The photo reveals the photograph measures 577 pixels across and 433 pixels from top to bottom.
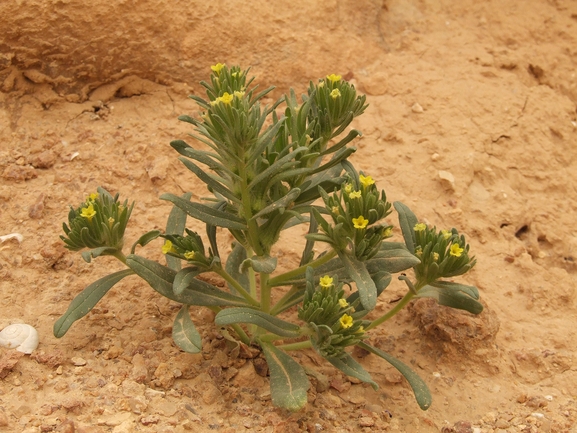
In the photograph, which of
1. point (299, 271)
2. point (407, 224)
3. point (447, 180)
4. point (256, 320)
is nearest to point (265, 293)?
point (299, 271)

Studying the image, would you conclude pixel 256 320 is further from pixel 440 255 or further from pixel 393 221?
pixel 393 221

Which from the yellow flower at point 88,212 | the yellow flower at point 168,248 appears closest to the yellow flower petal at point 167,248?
the yellow flower at point 168,248

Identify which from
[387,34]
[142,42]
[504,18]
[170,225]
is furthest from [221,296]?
[504,18]

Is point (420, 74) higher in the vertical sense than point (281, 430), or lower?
higher

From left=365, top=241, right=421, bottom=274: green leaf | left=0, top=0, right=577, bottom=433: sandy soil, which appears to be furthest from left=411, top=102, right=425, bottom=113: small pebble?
left=365, top=241, right=421, bottom=274: green leaf

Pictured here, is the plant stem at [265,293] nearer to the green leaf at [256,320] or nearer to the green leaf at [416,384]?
the green leaf at [256,320]

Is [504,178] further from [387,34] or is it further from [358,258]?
[358,258]

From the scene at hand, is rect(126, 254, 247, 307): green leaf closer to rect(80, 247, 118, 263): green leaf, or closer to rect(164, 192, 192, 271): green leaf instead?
rect(80, 247, 118, 263): green leaf
